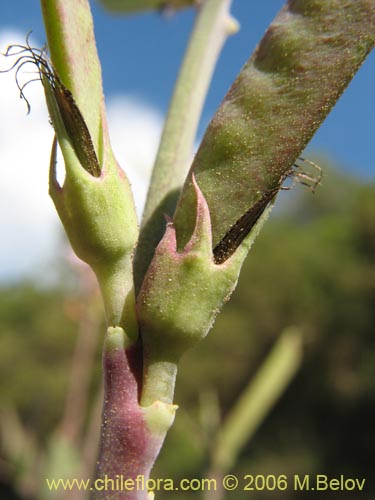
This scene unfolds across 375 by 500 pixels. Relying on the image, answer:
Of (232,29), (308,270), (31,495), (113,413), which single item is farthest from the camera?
(308,270)

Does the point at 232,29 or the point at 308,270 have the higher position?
the point at 232,29

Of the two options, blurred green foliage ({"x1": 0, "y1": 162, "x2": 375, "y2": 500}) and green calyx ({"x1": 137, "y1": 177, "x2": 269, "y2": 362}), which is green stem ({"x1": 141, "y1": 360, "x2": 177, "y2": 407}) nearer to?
green calyx ({"x1": 137, "y1": 177, "x2": 269, "y2": 362})

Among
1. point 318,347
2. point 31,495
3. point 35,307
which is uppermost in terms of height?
point 31,495

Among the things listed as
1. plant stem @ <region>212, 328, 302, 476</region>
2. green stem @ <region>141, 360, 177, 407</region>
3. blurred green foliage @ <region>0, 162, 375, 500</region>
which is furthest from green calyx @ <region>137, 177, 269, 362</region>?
blurred green foliage @ <region>0, 162, 375, 500</region>

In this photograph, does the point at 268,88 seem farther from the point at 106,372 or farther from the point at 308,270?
the point at 308,270

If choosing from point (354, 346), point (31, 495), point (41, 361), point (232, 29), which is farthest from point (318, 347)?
point (232, 29)

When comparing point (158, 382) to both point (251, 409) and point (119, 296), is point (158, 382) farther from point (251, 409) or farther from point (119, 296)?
point (251, 409)
